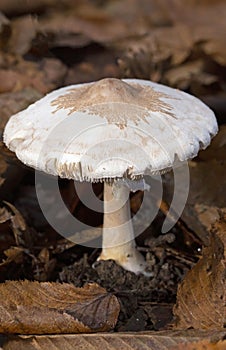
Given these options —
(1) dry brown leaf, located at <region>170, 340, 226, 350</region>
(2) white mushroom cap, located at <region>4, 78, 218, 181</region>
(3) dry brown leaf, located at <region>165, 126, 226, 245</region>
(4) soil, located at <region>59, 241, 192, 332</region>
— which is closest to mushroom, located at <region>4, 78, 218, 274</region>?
(2) white mushroom cap, located at <region>4, 78, 218, 181</region>

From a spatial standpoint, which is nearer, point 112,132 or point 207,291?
Result: point 112,132

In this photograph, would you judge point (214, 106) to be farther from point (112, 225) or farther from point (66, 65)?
point (112, 225)

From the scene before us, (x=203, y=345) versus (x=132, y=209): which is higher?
(x=203, y=345)

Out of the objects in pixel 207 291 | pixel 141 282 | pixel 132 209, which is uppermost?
pixel 207 291

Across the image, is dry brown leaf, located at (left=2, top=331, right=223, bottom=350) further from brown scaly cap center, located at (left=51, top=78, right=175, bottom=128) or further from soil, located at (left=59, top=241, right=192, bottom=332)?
brown scaly cap center, located at (left=51, top=78, right=175, bottom=128)

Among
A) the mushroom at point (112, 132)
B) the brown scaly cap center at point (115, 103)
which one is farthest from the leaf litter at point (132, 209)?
the brown scaly cap center at point (115, 103)

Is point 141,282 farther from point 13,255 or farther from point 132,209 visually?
point 13,255

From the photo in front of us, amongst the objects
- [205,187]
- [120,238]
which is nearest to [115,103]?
[120,238]
